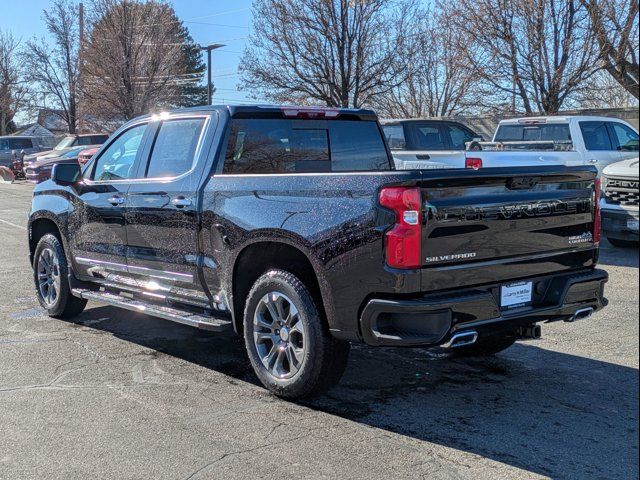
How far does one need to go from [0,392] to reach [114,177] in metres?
2.21

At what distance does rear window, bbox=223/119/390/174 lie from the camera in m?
5.50

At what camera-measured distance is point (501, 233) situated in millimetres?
4234

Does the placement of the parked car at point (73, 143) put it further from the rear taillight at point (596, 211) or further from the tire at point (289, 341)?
the rear taillight at point (596, 211)

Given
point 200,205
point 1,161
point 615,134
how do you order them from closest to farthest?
1. point 200,205
2. point 615,134
3. point 1,161

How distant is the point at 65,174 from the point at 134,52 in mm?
25182

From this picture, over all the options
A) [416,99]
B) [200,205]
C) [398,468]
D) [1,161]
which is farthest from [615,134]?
[1,161]

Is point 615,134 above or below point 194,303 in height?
above

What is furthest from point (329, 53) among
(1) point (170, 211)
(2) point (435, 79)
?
(1) point (170, 211)

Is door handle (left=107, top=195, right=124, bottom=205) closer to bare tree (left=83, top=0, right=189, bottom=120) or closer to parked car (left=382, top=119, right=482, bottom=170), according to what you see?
parked car (left=382, top=119, right=482, bottom=170)

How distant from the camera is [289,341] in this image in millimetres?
4703

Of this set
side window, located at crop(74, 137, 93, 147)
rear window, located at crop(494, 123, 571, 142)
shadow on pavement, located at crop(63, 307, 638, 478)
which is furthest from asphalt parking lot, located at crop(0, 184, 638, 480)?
side window, located at crop(74, 137, 93, 147)

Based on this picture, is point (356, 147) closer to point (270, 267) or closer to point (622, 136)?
point (270, 267)

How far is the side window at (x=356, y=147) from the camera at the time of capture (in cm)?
599

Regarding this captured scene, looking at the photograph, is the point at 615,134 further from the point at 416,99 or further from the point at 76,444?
the point at 416,99
